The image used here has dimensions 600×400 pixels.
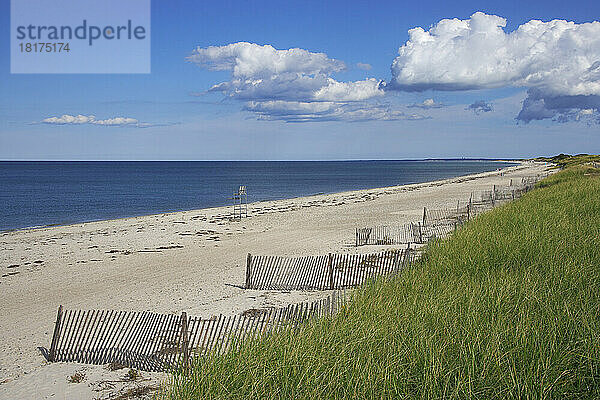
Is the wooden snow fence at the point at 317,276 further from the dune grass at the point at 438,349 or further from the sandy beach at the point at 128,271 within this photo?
the dune grass at the point at 438,349

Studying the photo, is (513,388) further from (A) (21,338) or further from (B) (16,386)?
(A) (21,338)

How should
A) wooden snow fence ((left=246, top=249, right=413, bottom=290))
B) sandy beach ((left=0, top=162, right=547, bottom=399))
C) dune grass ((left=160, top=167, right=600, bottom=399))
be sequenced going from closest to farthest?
dune grass ((left=160, top=167, right=600, bottom=399))
sandy beach ((left=0, top=162, right=547, bottom=399))
wooden snow fence ((left=246, top=249, right=413, bottom=290))

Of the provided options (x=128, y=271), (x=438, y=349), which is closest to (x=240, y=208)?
(x=128, y=271)

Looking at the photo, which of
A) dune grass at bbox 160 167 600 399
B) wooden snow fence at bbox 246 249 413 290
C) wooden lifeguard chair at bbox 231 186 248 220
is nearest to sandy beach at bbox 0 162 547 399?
wooden snow fence at bbox 246 249 413 290

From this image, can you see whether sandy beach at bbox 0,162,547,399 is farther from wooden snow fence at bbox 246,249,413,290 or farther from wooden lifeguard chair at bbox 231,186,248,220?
wooden lifeguard chair at bbox 231,186,248,220

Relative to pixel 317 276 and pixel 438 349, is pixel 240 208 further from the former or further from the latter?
pixel 438 349

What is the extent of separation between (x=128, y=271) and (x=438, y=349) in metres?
14.5

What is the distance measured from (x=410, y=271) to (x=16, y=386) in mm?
6816

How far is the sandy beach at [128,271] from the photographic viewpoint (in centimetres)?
897

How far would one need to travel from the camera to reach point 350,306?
6.96 meters

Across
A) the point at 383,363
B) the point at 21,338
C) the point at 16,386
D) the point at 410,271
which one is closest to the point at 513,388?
the point at 383,363

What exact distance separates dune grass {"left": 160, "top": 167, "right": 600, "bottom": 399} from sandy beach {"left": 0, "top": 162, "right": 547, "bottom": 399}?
11.8ft

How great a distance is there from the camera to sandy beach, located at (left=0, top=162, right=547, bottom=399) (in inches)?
353

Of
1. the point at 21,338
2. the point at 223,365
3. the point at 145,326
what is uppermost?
the point at 223,365
